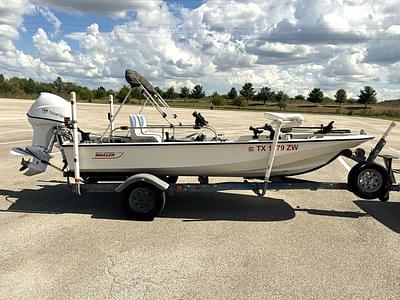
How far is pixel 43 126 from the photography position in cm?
581

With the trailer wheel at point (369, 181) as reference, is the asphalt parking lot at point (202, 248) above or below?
below

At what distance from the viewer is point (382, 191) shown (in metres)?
5.41

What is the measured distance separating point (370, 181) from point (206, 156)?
2.47 metres

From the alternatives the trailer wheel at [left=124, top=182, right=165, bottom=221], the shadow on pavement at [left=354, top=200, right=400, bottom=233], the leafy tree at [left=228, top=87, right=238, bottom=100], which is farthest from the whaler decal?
the leafy tree at [left=228, top=87, right=238, bottom=100]

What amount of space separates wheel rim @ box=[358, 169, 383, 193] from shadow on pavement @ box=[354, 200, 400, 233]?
1.57ft

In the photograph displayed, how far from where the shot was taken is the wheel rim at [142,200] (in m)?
5.29

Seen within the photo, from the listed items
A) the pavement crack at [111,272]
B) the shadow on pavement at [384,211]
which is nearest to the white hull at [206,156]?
the shadow on pavement at [384,211]

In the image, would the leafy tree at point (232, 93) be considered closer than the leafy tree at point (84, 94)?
No

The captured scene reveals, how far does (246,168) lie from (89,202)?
2.67 m

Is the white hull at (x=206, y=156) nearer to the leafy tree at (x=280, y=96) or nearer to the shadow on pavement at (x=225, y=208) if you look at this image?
the shadow on pavement at (x=225, y=208)

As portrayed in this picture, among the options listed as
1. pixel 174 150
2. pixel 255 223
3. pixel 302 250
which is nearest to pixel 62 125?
pixel 174 150

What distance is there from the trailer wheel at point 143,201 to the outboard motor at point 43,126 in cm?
161

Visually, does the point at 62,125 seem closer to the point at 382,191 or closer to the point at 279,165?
the point at 279,165

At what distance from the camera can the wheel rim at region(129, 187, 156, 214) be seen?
5285 millimetres
